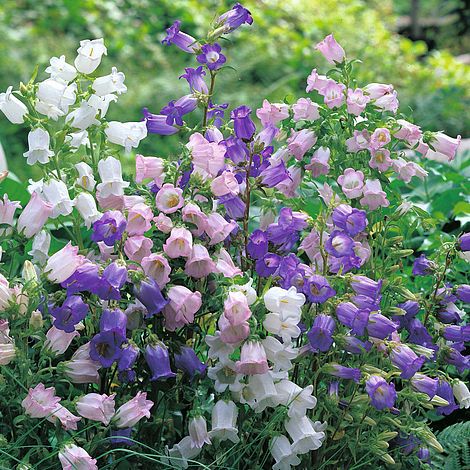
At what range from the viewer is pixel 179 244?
166 cm

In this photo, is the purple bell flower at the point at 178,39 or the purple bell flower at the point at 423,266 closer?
the purple bell flower at the point at 178,39

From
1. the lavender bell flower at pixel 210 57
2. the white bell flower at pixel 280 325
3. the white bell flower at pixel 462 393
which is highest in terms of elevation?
the lavender bell flower at pixel 210 57

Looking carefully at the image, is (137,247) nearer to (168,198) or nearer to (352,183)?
(168,198)

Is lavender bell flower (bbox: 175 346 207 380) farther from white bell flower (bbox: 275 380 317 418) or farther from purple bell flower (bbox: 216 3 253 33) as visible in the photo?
purple bell flower (bbox: 216 3 253 33)

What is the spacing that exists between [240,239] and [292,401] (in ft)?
1.16

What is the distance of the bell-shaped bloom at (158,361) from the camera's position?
167 centimetres

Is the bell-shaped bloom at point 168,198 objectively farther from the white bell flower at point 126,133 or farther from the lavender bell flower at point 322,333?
the lavender bell flower at point 322,333

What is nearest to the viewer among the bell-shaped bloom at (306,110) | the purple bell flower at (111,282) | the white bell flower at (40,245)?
the purple bell flower at (111,282)

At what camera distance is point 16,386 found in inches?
68.0

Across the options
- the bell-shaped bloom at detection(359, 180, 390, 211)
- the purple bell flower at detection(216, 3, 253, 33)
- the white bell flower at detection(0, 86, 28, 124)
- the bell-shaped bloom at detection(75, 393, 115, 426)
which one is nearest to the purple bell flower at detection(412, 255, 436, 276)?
the bell-shaped bloom at detection(359, 180, 390, 211)

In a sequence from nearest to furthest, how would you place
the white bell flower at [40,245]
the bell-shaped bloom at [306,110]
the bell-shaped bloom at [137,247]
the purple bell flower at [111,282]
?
the purple bell flower at [111,282] → the bell-shaped bloom at [137,247] → the white bell flower at [40,245] → the bell-shaped bloom at [306,110]

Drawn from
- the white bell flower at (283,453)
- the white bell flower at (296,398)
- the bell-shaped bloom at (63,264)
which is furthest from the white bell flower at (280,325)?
the bell-shaped bloom at (63,264)

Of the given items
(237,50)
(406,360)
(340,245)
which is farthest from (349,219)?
(237,50)

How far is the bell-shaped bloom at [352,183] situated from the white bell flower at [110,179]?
43 centimetres
